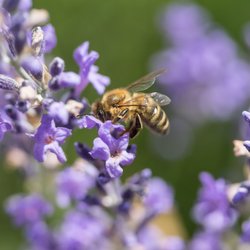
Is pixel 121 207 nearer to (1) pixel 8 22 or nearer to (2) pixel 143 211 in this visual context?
(2) pixel 143 211

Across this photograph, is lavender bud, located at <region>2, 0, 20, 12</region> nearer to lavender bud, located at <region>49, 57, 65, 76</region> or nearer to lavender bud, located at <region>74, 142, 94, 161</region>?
lavender bud, located at <region>49, 57, 65, 76</region>

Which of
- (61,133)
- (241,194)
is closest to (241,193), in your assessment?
(241,194)

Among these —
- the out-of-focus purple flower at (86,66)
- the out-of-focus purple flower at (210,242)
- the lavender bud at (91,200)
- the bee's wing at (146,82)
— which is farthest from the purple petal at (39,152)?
the out-of-focus purple flower at (210,242)

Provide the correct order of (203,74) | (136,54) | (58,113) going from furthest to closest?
(136,54) → (203,74) → (58,113)

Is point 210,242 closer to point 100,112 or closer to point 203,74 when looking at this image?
point 100,112

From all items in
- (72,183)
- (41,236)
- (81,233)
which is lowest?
(41,236)

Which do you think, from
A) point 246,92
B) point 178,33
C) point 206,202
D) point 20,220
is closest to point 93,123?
point 206,202

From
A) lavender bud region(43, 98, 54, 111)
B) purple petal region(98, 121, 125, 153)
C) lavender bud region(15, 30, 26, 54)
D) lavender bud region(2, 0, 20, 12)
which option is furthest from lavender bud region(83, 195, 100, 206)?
lavender bud region(2, 0, 20, 12)
